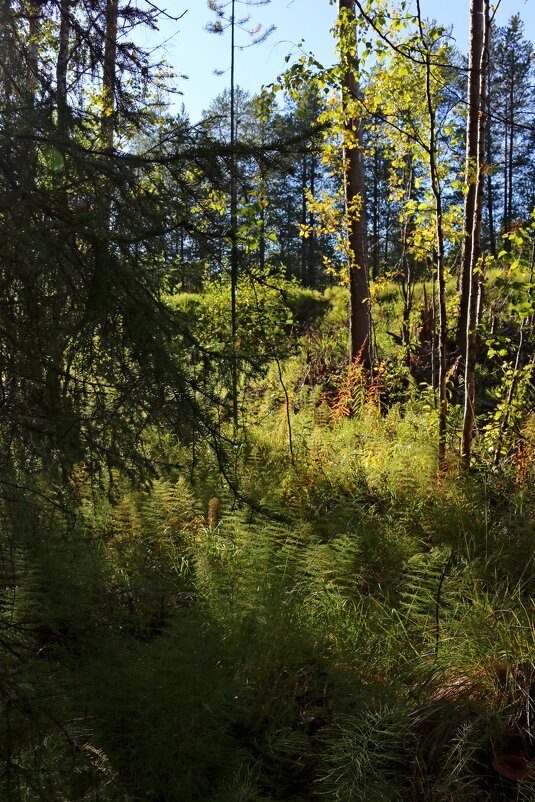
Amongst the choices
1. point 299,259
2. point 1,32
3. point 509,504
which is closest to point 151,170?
point 1,32

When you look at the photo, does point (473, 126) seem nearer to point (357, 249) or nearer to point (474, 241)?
point (474, 241)

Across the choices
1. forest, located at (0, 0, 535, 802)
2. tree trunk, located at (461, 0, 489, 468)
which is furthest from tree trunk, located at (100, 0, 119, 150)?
tree trunk, located at (461, 0, 489, 468)

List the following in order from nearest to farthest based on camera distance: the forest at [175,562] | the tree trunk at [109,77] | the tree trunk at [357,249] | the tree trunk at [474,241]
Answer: the forest at [175,562] < the tree trunk at [109,77] < the tree trunk at [474,241] < the tree trunk at [357,249]

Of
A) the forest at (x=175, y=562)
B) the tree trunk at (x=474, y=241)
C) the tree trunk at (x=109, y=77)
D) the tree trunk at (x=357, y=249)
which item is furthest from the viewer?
the tree trunk at (x=357, y=249)

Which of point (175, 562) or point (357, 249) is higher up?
point (357, 249)

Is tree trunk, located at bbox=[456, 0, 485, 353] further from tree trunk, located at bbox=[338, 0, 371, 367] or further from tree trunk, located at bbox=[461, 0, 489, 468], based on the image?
tree trunk, located at bbox=[338, 0, 371, 367]

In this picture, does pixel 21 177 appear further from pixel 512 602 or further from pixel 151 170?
pixel 512 602

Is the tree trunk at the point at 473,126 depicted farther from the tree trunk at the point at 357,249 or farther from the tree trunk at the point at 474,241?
the tree trunk at the point at 357,249

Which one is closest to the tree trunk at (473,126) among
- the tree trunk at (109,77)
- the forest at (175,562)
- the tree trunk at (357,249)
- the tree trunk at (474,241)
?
the tree trunk at (474,241)

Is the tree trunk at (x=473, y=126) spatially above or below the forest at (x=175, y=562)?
above

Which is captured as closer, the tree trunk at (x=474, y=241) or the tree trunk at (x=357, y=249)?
the tree trunk at (x=474, y=241)

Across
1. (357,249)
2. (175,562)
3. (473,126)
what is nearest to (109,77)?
(175,562)

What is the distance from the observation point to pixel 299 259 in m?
37.6

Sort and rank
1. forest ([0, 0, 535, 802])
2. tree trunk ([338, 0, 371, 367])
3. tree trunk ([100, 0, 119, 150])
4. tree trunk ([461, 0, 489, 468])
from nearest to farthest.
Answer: forest ([0, 0, 535, 802]) < tree trunk ([100, 0, 119, 150]) < tree trunk ([461, 0, 489, 468]) < tree trunk ([338, 0, 371, 367])
